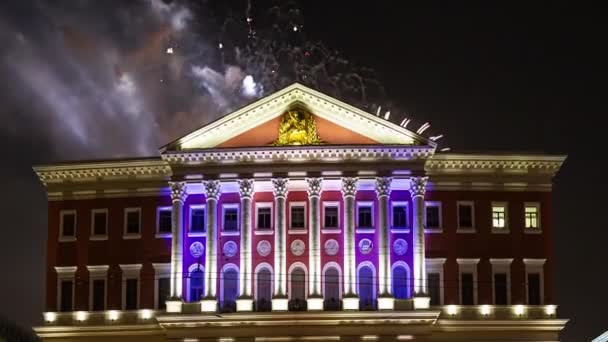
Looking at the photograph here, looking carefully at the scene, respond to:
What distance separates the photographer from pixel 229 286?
70938 millimetres

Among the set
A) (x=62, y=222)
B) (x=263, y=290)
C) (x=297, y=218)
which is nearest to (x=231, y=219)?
(x=297, y=218)

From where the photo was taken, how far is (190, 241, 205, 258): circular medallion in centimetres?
7150

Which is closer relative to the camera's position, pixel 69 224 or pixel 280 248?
pixel 280 248

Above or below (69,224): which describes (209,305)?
below

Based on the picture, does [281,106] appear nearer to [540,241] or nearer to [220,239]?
[220,239]

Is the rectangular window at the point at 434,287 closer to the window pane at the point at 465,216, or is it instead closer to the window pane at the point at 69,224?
the window pane at the point at 465,216

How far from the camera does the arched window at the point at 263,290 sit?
70.1 meters

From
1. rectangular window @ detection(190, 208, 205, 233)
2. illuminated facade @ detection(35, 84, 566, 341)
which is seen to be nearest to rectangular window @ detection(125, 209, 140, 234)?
illuminated facade @ detection(35, 84, 566, 341)

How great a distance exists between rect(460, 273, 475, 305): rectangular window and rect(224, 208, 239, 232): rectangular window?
13.5 metres

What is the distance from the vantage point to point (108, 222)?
74.1m

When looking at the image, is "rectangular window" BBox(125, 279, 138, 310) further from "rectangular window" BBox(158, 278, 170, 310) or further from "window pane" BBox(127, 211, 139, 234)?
"window pane" BBox(127, 211, 139, 234)

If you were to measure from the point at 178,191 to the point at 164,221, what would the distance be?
2.72m

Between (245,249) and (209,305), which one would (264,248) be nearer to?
(245,249)

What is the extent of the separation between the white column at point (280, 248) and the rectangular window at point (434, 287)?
845 cm
